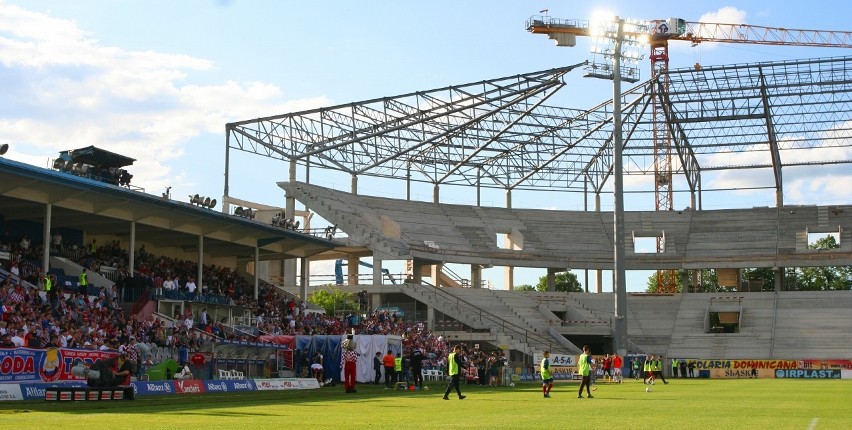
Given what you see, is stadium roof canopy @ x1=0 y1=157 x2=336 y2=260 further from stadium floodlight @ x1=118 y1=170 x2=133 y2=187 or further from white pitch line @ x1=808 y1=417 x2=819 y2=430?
white pitch line @ x1=808 y1=417 x2=819 y2=430

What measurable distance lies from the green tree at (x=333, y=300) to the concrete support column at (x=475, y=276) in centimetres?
1144

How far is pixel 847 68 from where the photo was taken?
69.3m

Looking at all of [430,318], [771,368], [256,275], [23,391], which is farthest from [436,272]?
[23,391]

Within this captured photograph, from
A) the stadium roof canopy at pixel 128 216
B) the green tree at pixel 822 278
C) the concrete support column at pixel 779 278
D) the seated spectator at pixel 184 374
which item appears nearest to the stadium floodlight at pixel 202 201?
the stadium roof canopy at pixel 128 216

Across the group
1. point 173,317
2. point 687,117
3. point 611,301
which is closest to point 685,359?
point 611,301

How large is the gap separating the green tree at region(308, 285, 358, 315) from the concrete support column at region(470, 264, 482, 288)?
11.4 meters

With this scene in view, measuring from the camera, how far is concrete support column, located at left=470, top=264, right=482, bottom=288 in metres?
80.2

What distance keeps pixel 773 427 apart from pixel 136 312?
30629mm

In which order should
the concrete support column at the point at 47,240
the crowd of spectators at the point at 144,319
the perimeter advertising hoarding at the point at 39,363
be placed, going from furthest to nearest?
the concrete support column at the point at 47,240 < the crowd of spectators at the point at 144,319 < the perimeter advertising hoarding at the point at 39,363

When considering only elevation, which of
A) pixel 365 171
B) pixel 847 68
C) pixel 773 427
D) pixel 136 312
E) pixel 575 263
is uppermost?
pixel 847 68

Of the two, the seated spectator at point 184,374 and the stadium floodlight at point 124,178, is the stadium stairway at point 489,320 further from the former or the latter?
the seated spectator at point 184,374

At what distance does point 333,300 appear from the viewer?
69.7m

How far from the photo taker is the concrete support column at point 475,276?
8025 centimetres

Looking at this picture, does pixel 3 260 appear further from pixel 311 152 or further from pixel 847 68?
pixel 847 68
